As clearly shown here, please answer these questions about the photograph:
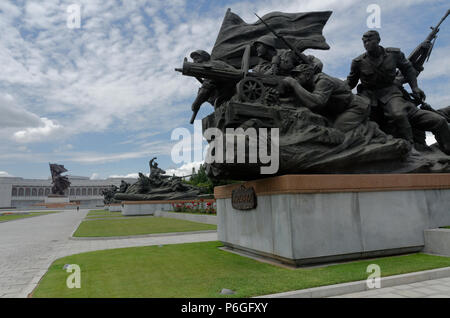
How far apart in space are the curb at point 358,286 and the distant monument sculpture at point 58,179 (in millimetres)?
73348

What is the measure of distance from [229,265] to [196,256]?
52.3 inches

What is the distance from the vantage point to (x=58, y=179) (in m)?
68.2

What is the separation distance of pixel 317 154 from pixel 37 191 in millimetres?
104902

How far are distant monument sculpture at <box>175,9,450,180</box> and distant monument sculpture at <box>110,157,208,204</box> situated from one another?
22.9m

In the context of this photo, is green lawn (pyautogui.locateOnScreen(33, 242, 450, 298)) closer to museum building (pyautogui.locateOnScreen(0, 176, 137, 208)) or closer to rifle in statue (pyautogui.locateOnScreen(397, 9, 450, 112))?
rifle in statue (pyautogui.locateOnScreen(397, 9, 450, 112))

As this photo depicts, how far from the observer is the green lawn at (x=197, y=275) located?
4.46 metres

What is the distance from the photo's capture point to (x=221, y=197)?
8.62m

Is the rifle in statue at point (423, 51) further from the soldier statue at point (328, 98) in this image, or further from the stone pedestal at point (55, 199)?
the stone pedestal at point (55, 199)

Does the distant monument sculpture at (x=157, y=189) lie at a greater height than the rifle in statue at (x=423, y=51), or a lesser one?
lesser

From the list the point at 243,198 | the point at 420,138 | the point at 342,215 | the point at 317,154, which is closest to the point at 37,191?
the point at 243,198
